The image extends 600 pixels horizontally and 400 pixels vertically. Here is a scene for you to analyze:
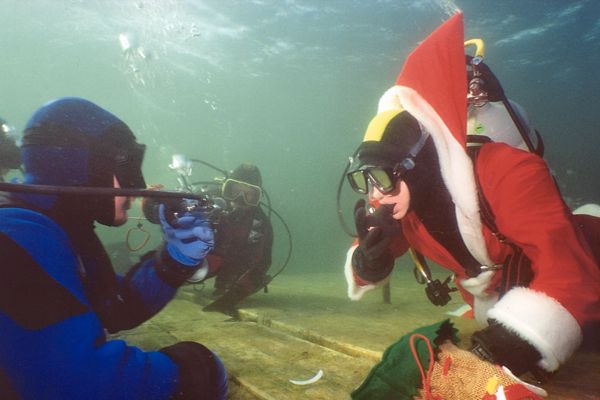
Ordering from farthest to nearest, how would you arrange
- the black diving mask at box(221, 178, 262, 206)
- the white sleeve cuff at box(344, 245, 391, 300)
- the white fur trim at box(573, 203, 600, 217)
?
the black diving mask at box(221, 178, 262, 206)
the white sleeve cuff at box(344, 245, 391, 300)
the white fur trim at box(573, 203, 600, 217)

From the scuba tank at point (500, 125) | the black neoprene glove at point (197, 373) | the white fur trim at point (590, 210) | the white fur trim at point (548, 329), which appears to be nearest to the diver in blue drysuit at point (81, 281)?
the black neoprene glove at point (197, 373)

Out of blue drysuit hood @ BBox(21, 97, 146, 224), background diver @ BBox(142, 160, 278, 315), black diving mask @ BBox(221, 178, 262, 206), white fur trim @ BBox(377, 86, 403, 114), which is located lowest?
background diver @ BBox(142, 160, 278, 315)

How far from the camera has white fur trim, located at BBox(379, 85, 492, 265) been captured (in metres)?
2.18

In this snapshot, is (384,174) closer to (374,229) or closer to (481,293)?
(374,229)

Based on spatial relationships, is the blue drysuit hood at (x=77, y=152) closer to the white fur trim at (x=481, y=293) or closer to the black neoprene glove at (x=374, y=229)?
the black neoprene glove at (x=374, y=229)

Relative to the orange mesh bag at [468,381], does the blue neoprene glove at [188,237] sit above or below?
above

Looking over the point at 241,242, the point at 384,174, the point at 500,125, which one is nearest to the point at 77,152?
the point at 384,174

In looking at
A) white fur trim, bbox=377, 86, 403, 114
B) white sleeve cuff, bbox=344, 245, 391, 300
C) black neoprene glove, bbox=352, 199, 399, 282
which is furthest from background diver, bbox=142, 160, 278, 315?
white fur trim, bbox=377, 86, 403, 114

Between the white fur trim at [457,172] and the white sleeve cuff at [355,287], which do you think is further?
the white sleeve cuff at [355,287]

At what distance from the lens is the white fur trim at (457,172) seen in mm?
2184

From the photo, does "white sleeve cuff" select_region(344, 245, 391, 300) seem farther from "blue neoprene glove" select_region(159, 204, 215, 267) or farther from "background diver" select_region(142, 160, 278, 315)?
"background diver" select_region(142, 160, 278, 315)

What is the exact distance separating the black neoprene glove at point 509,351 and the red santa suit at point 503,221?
34mm

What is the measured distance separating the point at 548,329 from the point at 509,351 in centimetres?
23

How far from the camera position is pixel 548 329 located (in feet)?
5.63
